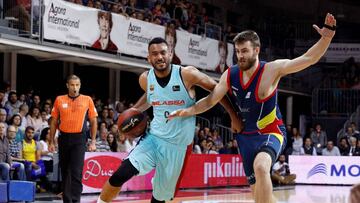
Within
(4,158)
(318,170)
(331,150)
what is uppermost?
(4,158)

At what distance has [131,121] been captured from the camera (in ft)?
23.4

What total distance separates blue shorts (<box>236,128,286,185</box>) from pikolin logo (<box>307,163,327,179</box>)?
1621cm

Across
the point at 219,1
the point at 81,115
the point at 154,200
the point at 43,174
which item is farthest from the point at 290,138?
the point at 154,200

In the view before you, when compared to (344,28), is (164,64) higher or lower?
lower

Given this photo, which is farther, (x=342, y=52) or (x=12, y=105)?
(x=342, y=52)

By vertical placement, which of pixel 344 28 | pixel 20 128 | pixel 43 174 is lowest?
pixel 43 174

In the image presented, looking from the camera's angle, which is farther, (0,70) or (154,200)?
(0,70)

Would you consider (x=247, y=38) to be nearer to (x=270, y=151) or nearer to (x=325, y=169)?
(x=270, y=151)

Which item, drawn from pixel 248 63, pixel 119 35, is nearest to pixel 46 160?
pixel 119 35

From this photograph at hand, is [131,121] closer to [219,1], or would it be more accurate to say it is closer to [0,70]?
[0,70]

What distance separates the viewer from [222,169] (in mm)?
20266

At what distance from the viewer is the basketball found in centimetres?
714

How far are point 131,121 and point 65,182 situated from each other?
3.42m

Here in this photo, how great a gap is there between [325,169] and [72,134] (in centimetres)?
1416
